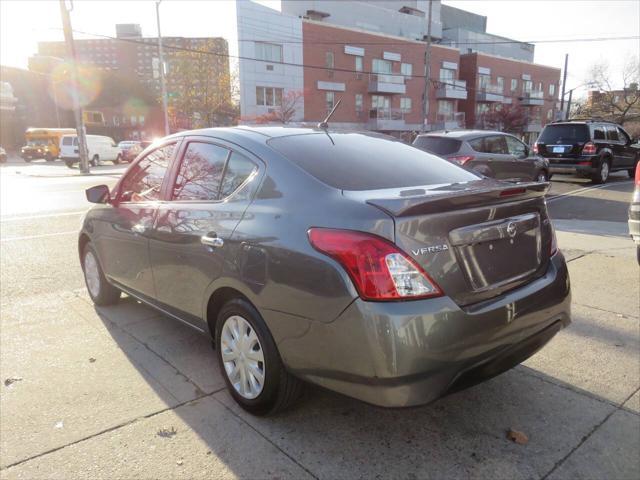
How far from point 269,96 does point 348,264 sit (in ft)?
138

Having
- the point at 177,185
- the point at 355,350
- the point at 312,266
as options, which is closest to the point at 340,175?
the point at 312,266

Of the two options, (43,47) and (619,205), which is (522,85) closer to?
(619,205)

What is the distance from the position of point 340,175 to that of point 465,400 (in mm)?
1570

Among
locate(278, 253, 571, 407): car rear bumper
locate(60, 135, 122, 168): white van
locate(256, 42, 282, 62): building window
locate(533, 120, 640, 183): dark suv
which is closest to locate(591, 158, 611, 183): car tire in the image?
locate(533, 120, 640, 183): dark suv

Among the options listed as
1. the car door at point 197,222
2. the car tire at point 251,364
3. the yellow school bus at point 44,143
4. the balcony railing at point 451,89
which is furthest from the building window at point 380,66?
the car tire at point 251,364

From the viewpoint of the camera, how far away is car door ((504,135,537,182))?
11.1 metres

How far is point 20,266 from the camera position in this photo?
622cm

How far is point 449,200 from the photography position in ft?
7.63

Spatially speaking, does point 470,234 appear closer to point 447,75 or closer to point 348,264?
point 348,264

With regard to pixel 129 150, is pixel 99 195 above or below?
above

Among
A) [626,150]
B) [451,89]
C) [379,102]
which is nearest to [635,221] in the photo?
[626,150]

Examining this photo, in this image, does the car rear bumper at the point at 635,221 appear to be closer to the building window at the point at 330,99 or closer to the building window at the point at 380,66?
the building window at the point at 330,99

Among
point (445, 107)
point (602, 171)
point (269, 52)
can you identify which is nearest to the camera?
point (602, 171)

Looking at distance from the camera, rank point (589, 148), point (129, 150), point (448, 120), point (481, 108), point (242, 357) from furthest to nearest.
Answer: point (481, 108), point (448, 120), point (129, 150), point (589, 148), point (242, 357)
